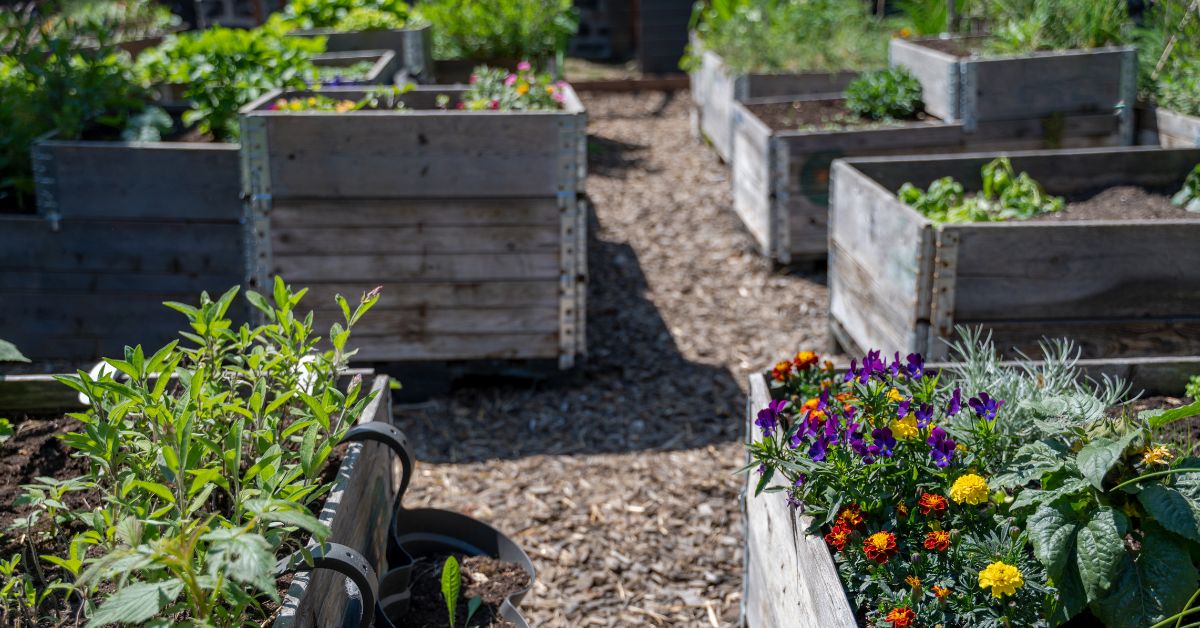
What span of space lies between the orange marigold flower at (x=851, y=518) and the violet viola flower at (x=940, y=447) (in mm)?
188

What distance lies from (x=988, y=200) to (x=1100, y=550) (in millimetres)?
2867

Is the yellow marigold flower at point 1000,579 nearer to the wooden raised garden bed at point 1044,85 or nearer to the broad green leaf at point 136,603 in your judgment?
the broad green leaf at point 136,603

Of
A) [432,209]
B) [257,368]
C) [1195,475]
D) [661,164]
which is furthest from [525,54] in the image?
[1195,475]

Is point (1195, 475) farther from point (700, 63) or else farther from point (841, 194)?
point (700, 63)

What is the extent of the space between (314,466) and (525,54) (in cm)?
769

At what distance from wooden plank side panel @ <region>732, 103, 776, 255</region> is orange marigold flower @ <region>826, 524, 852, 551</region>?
13.9ft

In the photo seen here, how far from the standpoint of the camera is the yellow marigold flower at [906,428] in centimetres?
→ 217

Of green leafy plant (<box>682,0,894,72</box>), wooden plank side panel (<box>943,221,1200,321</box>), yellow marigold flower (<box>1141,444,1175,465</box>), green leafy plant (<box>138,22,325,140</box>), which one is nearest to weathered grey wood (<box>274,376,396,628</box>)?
yellow marigold flower (<box>1141,444,1175,465</box>)

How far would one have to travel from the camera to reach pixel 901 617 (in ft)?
6.01

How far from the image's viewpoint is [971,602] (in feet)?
6.18

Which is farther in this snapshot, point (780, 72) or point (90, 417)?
point (780, 72)

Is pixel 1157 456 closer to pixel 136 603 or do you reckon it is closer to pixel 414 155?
pixel 136 603

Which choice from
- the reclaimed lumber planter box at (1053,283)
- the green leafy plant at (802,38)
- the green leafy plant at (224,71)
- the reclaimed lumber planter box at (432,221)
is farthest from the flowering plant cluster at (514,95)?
the green leafy plant at (802,38)

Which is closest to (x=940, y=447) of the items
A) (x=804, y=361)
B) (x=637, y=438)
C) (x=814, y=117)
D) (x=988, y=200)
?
(x=804, y=361)
